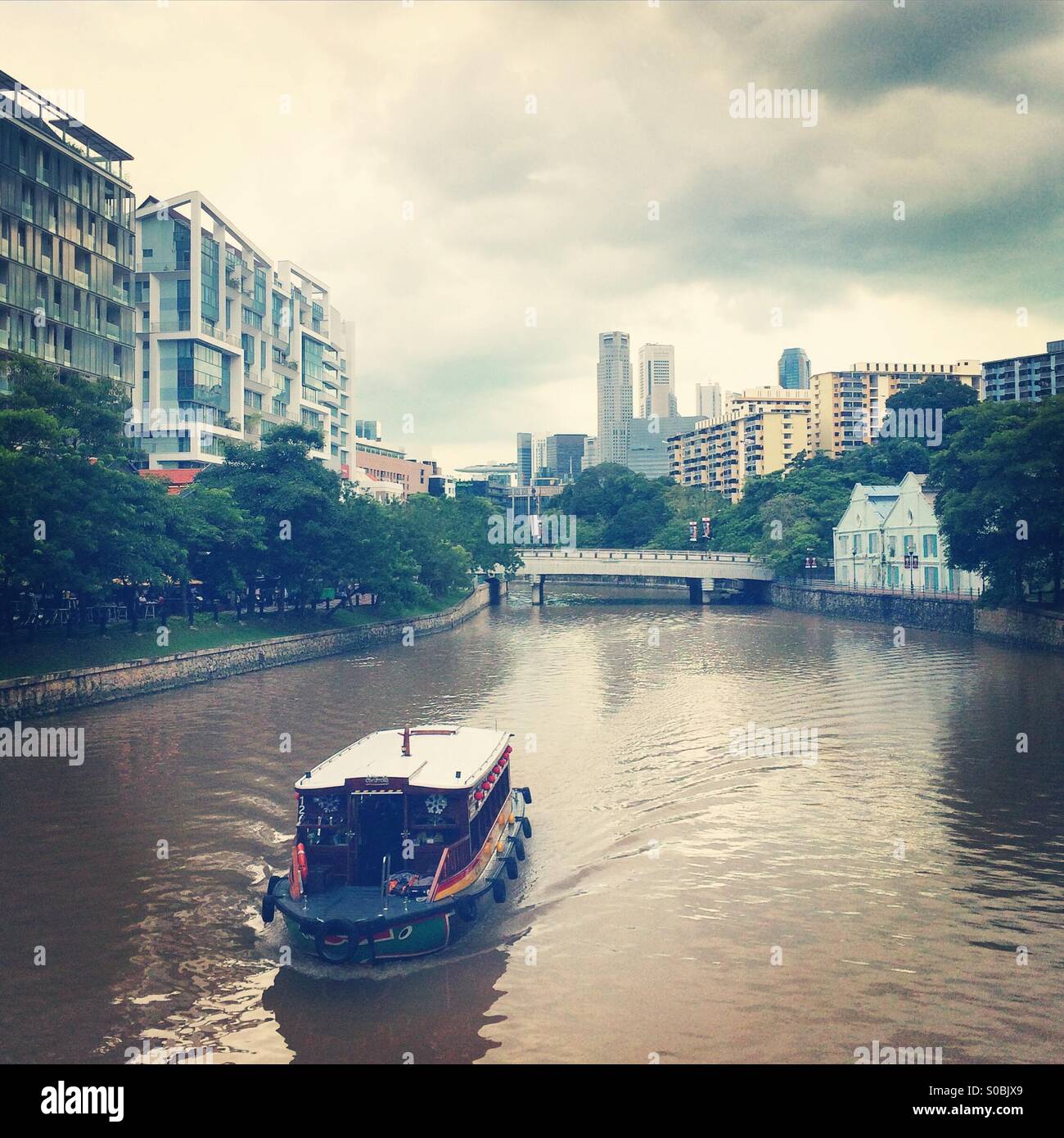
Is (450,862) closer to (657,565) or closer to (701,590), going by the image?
(657,565)

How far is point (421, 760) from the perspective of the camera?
62.6ft

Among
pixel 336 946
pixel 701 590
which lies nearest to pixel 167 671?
pixel 336 946

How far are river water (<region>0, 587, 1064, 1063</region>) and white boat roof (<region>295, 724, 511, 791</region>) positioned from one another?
7.42 feet

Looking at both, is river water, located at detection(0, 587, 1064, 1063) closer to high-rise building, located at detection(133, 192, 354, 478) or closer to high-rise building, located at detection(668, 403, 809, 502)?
high-rise building, located at detection(133, 192, 354, 478)

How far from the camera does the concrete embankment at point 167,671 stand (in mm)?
34500

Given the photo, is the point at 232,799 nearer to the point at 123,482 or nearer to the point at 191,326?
the point at 123,482

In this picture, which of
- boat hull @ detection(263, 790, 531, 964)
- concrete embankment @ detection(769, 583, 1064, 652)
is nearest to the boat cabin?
boat hull @ detection(263, 790, 531, 964)

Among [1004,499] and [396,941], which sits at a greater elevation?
[1004,499]

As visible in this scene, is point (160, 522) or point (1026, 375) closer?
point (160, 522)

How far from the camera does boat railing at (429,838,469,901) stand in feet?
52.5

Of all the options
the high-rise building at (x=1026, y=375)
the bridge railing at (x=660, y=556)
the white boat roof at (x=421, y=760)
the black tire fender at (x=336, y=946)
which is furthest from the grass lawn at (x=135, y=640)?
the high-rise building at (x=1026, y=375)

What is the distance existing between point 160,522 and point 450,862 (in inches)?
1219

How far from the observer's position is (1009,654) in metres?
51.1
